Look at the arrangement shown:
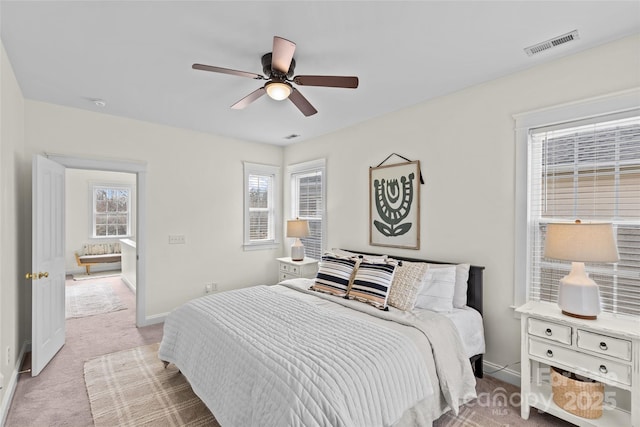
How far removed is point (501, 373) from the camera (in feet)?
8.91

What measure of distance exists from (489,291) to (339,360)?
1.83 m

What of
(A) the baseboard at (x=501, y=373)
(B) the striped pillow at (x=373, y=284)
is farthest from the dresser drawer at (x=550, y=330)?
(B) the striped pillow at (x=373, y=284)

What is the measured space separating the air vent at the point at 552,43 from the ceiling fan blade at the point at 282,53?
1765 mm

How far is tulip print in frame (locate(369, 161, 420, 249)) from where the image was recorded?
11.2ft

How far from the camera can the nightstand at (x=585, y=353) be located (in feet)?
6.00

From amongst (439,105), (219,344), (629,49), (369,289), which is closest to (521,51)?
(629,49)

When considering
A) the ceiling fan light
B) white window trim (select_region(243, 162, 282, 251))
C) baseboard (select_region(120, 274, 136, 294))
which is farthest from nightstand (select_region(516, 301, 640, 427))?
baseboard (select_region(120, 274, 136, 294))

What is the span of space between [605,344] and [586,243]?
0.63 meters

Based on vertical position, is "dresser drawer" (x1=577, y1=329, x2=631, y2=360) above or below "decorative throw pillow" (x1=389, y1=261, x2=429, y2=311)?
below

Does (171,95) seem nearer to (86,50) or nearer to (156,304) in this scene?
(86,50)

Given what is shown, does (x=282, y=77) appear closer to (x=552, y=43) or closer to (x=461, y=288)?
(x=552, y=43)

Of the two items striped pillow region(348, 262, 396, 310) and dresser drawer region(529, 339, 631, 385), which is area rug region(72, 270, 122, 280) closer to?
striped pillow region(348, 262, 396, 310)

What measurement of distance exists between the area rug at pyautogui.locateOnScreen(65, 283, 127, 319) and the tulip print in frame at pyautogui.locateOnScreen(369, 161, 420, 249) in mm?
4208

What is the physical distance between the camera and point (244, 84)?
2.86 metres
